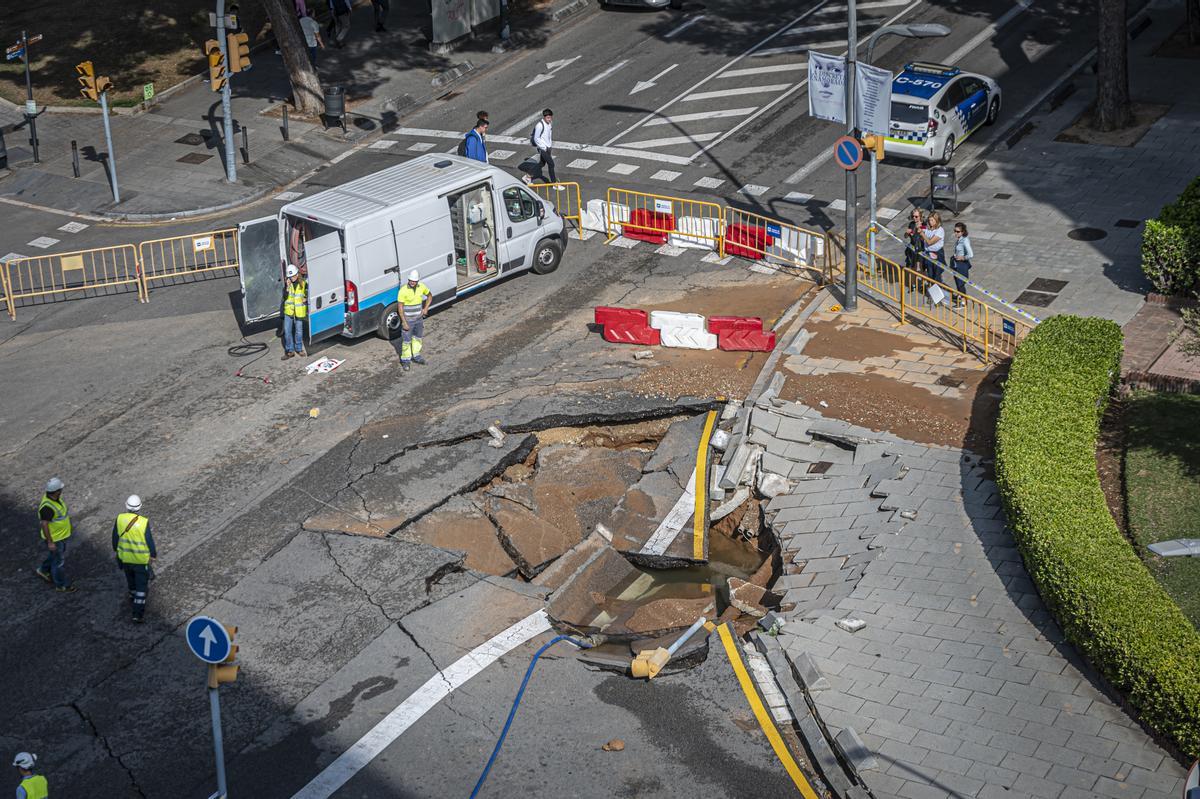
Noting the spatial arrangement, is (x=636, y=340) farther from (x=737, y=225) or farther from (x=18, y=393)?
(x=18, y=393)

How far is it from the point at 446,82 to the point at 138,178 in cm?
930

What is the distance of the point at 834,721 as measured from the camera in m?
13.6

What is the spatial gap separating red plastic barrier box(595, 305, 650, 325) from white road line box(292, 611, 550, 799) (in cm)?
756

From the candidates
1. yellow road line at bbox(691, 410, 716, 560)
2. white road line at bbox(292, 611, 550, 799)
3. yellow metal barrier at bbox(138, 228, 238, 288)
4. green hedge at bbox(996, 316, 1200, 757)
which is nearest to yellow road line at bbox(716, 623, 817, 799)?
white road line at bbox(292, 611, 550, 799)

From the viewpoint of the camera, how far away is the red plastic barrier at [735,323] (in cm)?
2128

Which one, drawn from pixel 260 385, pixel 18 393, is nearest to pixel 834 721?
pixel 260 385

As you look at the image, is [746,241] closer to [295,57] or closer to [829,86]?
[829,86]

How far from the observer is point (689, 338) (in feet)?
70.8

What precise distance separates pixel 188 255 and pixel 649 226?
9.75 metres

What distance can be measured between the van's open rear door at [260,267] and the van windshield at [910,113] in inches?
568

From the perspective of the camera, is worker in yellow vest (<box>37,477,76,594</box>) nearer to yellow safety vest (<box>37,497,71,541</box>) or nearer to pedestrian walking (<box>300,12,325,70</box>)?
yellow safety vest (<box>37,497,71,541</box>)

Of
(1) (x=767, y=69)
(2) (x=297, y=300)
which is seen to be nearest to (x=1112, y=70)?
(1) (x=767, y=69)

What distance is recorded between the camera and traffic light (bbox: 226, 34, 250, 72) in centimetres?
2888

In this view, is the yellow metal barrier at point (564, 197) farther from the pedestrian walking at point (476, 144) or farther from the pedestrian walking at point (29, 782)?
the pedestrian walking at point (29, 782)
